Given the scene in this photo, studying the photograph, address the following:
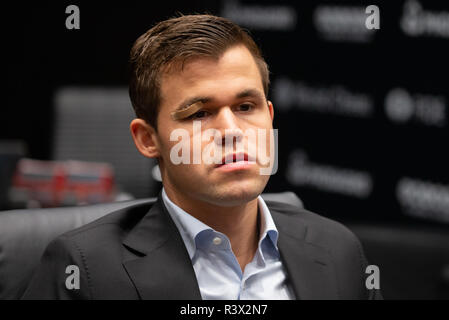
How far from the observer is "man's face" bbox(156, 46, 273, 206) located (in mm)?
1053

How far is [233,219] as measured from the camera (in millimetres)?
1199

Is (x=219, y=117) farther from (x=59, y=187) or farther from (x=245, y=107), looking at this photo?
(x=59, y=187)

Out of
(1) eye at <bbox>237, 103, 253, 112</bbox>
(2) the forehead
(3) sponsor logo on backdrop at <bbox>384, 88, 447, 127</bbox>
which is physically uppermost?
(2) the forehead

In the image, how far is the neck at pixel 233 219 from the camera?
1.19 meters

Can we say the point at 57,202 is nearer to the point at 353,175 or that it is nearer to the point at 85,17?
the point at 353,175

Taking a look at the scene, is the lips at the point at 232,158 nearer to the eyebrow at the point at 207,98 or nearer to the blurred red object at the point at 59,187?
the eyebrow at the point at 207,98

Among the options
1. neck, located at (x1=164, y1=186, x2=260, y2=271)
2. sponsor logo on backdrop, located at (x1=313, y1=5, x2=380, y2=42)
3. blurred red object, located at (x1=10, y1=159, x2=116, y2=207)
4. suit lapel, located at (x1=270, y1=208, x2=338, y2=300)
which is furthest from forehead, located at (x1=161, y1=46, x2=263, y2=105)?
blurred red object, located at (x1=10, y1=159, x2=116, y2=207)

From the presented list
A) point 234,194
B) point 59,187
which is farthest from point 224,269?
point 59,187

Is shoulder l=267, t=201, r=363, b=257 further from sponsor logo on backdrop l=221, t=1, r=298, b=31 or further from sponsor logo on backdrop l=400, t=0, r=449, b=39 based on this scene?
sponsor logo on backdrop l=221, t=1, r=298, b=31

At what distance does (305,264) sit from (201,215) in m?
0.22

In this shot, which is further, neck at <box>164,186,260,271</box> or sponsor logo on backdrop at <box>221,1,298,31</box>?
sponsor logo on backdrop at <box>221,1,298,31</box>

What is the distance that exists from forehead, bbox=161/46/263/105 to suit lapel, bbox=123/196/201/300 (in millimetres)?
251

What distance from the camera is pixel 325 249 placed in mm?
1256
